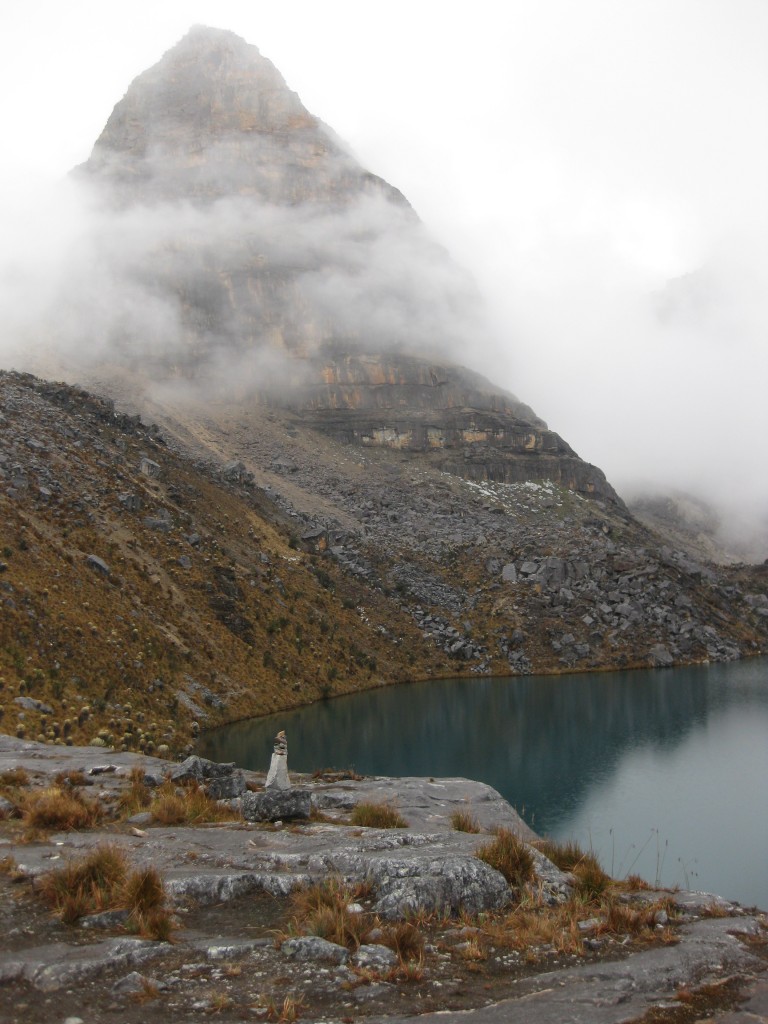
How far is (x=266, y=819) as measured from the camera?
15414mm

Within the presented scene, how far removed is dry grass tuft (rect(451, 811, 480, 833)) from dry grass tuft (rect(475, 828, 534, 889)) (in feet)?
8.78

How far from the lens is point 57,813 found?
1371 cm

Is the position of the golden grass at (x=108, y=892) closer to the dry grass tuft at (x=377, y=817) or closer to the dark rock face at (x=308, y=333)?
the dry grass tuft at (x=377, y=817)

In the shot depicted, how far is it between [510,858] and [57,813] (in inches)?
314

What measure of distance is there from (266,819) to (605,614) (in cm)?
10487

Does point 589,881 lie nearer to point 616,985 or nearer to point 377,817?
point 616,985

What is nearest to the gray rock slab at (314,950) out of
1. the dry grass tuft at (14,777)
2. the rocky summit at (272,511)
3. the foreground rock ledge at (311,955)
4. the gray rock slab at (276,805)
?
the foreground rock ledge at (311,955)

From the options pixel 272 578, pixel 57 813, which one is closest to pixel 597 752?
pixel 272 578

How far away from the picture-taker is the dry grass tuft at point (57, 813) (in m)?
13.6

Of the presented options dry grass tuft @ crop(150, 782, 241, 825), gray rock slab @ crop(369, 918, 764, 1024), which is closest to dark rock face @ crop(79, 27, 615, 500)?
dry grass tuft @ crop(150, 782, 241, 825)

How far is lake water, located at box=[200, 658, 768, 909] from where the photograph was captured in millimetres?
36031

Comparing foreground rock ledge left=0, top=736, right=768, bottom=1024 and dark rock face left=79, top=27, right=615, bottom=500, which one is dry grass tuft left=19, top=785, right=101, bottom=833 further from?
dark rock face left=79, top=27, right=615, bottom=500

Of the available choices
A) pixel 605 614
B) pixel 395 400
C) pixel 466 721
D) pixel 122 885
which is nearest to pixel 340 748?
pixel 466 721

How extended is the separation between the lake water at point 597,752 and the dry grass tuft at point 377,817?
802 centimetres
